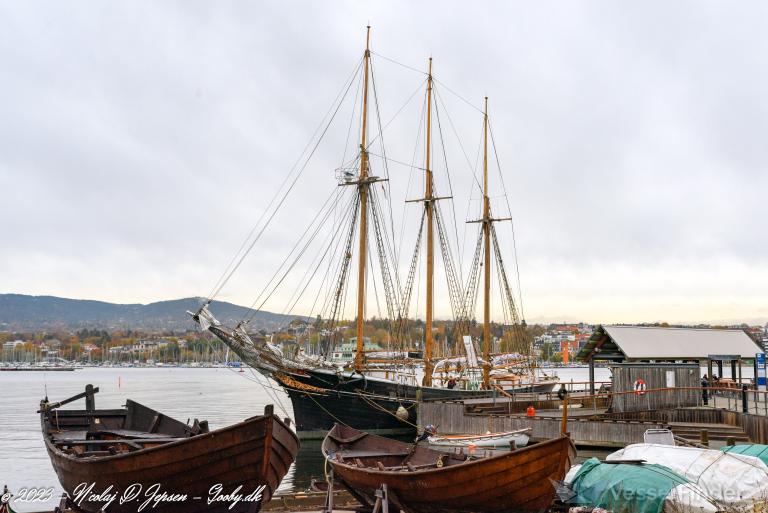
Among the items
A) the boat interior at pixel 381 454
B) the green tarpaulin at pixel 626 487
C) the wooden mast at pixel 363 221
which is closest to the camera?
the green tarpaulin at pixel 626 487

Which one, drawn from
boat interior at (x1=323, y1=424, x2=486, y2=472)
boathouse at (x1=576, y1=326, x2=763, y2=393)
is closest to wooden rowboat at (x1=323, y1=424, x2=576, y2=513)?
boat interior at (x1=323, y1=424, x2=486, y2=472)

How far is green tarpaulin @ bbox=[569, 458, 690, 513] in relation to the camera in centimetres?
1388

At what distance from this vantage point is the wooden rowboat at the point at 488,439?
2544 centimetres

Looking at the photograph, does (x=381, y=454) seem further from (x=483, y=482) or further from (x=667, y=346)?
(x=667, y=346)

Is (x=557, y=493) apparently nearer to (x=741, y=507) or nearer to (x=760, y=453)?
(x=741, y=507)

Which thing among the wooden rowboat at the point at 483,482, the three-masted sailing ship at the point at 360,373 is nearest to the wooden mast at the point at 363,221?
the three-masted sailing ship at the point at 360,373

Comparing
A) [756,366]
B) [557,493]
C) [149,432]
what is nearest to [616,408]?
[756,366]

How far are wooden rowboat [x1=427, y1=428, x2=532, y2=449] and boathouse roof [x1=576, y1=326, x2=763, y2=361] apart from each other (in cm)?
689

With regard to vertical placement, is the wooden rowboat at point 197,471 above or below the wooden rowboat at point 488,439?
above

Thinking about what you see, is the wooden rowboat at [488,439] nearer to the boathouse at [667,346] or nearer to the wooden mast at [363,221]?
the boathouse at [667,346]

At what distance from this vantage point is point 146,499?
14.6m

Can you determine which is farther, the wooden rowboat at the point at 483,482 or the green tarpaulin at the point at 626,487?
the wooden rowboat at the point at 483,482

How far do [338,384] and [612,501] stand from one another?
23.5 metres

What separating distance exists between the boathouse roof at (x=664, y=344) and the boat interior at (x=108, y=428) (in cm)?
1867
